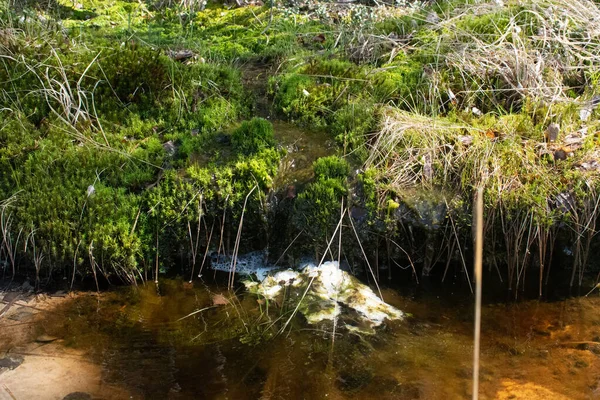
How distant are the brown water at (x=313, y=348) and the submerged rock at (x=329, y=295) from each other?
0.12m

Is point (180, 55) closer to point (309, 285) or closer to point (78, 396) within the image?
point (309, 285)

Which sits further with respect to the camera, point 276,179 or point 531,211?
point 276,179

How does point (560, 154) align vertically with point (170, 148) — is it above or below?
above

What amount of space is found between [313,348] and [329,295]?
0.65 metres

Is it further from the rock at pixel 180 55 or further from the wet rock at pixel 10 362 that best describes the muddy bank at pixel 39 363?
the rock at pixel 180 55

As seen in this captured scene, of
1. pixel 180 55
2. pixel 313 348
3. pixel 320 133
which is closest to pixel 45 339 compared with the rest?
pixel 313 348

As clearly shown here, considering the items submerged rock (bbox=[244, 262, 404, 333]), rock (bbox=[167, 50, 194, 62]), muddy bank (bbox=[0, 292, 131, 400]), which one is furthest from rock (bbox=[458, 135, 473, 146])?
muddy bank (bbox=[0, 292, 131, 400])

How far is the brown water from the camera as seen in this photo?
3.68m

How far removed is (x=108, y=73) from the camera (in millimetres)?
5750

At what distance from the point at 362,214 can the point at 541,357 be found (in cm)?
174

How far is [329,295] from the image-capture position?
465cm

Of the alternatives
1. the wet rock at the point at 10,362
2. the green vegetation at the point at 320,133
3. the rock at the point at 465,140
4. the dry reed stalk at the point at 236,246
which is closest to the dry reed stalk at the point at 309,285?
the green vegetation at the point at 320,133

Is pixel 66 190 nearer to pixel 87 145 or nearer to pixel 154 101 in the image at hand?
pixel 87 145

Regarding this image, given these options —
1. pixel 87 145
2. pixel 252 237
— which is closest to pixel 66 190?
pixel 87 145
